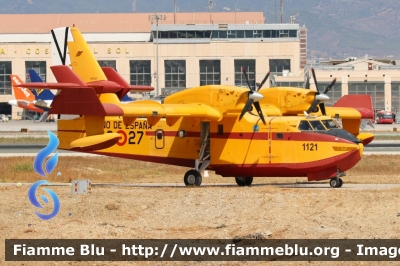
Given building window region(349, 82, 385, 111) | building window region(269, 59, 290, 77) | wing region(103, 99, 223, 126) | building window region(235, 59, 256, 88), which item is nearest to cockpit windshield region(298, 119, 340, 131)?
wing region(103, 99, 223, 126)

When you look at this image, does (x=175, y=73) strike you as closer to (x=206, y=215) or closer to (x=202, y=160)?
(x=202, y=160)

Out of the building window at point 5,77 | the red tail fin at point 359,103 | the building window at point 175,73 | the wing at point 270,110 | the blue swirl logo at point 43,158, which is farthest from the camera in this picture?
the building window at point 5,77

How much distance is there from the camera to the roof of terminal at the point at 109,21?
6870 inches

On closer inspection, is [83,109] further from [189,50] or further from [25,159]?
[189,50]

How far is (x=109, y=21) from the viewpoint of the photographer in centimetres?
18100

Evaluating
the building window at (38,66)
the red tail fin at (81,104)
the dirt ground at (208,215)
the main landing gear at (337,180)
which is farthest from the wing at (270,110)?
the building window at (38,66)

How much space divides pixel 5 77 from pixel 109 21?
4035 centimetres

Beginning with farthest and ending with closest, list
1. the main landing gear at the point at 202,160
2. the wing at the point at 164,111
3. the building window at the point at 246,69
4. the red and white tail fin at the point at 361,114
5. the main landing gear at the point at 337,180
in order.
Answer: the building window at the point at 246,69 < the red and white tail fin at the point at 361,114 < the main landing gear at the point at 202,160 < the main landing gear at the point at 337,180 < the wing at the point at 164,111

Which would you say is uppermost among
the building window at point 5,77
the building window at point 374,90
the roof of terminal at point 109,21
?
the roof of terminal at point 109,21

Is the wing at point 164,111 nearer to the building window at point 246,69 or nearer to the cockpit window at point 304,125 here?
the cockpit window at point 304,125

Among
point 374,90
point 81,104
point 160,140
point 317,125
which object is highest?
Result: point 374,90

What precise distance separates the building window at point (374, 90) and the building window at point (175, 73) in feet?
93.0

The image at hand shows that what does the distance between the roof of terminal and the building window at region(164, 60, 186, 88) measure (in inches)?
1288

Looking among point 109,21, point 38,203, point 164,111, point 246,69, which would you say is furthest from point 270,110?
point 109,21
